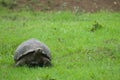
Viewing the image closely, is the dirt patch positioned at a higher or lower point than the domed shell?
lower

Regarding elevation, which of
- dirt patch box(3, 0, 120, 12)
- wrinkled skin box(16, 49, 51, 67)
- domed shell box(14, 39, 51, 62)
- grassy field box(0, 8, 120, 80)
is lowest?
dirt patch box(3, 0, 120, 12)

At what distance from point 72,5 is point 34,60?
8034 millimetres

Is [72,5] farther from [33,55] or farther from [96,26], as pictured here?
[33,55]

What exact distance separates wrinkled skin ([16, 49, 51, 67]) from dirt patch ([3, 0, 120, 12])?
7328 mm

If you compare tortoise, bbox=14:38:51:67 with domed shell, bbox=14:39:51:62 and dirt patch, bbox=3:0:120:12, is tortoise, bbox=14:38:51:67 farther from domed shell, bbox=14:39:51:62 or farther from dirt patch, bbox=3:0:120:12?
dirt patch, bbox=3:0:120:12

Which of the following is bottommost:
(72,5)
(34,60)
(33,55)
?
(72,5)

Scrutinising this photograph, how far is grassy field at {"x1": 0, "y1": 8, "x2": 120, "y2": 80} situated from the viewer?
7.50 m

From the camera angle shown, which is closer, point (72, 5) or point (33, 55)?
point (33, 55)

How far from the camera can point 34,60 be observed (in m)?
7.94

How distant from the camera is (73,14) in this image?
562 inches

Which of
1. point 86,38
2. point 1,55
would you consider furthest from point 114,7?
Result: point 1,55

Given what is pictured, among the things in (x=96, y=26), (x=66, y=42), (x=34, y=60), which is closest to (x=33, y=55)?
(x=34, y=60)

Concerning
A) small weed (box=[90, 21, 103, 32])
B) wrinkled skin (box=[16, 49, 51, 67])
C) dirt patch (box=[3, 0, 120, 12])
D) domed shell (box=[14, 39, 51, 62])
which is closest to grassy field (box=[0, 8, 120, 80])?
small weed (box=[90, 21, 103, 32])

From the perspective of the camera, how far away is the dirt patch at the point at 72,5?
15330 mm
